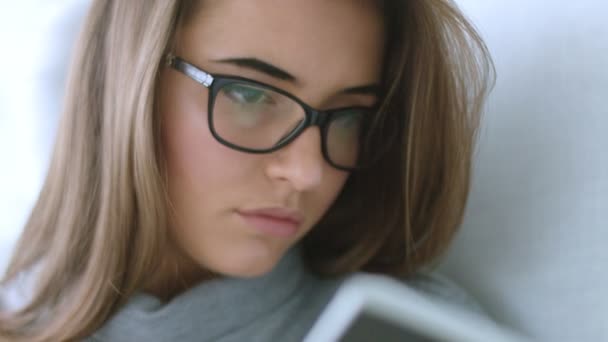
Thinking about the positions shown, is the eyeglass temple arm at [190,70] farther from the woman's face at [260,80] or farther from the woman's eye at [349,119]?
the woman's eye at [349,119]

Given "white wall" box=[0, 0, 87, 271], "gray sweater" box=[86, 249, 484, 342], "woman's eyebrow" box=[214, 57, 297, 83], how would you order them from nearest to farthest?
"woman's eyebrow" box=[214, 57, 297, 83] < "gray sweater" box=[86, 249, 484, 342] < "white wall" box=[0, 0, 87, 271]

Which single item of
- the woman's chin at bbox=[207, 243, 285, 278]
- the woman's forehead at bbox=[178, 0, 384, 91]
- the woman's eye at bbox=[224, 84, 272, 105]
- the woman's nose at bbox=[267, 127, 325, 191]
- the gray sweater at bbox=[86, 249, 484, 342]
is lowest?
the gray sweater at bbox=[86, 249, 484, 342]

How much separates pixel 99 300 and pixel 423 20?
554 millimetres

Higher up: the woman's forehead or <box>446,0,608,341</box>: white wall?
the woman's forehead

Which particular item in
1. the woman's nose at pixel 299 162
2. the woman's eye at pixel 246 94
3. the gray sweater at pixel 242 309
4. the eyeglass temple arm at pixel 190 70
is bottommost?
the gray sweater at pixel 242 309

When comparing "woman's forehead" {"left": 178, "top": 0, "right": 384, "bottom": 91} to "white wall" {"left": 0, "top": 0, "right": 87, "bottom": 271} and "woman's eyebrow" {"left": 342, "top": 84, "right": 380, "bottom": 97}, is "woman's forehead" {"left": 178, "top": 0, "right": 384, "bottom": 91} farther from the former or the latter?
"white wall" {"left": 0, "top": 0, "right": 87, "bottom": 271}

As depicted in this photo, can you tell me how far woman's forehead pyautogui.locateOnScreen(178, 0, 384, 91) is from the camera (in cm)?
67

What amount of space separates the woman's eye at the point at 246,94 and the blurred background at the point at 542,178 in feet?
1.25

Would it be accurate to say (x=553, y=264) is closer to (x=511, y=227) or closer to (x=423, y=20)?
(x=511, y=227)

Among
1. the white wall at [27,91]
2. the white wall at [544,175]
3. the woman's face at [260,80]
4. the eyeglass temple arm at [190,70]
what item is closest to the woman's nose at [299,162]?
the woman's face at [260,80]

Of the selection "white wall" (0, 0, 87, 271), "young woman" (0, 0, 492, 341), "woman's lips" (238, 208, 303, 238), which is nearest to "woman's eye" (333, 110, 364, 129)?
"young woman" (0, 0, 492, 341)

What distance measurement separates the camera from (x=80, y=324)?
2.42ft

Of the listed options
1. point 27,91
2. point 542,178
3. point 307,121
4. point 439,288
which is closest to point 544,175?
point 542,178

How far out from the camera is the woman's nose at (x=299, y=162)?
0.71 metres
